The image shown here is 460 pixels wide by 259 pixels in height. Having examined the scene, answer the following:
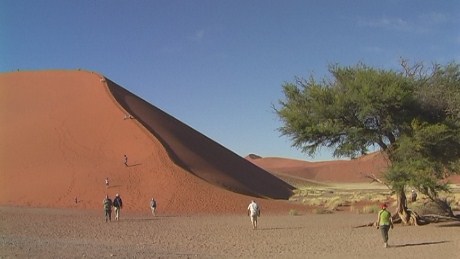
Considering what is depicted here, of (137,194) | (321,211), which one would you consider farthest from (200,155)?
(321,211)

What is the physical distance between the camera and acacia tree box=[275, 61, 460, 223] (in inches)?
947

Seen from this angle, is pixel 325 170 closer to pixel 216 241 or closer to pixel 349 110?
pixel 349 110

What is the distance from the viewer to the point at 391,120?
25453mm

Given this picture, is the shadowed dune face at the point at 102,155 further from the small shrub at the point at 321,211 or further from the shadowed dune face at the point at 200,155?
the small shrub at the point at 321,211

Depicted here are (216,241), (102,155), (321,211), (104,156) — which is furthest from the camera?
(102,155)

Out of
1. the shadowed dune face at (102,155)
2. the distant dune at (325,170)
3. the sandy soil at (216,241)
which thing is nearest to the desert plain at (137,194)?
the sandy soil at (216,241)

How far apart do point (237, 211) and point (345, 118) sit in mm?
16450

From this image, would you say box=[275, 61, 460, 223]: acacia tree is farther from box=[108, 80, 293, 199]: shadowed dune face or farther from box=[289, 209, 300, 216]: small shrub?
box=[108, 80, 293, 199]: shadowed dune face

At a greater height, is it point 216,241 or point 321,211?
point 321,211

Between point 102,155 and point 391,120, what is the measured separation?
32.2 m

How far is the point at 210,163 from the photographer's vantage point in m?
56.4

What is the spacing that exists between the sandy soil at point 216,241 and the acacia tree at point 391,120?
106 inches

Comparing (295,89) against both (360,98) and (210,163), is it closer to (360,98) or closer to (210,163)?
(360,98)

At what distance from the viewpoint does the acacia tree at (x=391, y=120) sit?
24.1m
